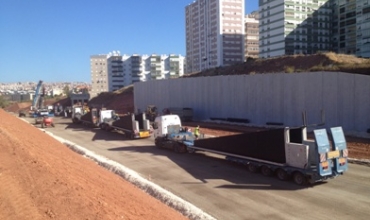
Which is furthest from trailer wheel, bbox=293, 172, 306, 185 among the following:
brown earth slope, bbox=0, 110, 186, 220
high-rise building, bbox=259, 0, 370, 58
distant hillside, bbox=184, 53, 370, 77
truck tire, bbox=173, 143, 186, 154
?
high-rise building, bbox=259, 0, 370, 58

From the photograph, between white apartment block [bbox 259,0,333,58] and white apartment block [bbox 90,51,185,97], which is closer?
white apartment block [bbox 259,0,333,58]

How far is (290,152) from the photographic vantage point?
1409cm

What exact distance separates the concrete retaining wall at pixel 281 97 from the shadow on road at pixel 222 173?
11.6 metres

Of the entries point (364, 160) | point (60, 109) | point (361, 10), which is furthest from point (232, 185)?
point (361, 10)

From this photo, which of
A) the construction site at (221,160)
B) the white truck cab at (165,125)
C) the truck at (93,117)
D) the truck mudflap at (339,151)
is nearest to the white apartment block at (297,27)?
the construction site at (221,160)

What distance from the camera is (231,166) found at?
680 inches

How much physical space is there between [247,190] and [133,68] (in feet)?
457

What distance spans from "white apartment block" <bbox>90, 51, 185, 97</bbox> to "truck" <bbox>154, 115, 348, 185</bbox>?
13134 cm

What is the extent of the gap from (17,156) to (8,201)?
583cm

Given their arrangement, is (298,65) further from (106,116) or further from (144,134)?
(144,134)

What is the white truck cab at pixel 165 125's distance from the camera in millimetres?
22984

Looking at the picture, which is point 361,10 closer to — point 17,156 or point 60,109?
point 60,109

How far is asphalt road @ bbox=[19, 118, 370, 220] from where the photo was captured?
1066 cm

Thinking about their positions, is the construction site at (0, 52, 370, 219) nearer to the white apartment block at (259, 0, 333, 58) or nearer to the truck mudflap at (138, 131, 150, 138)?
the truck mudflap at (138, 131, 150, 138)
